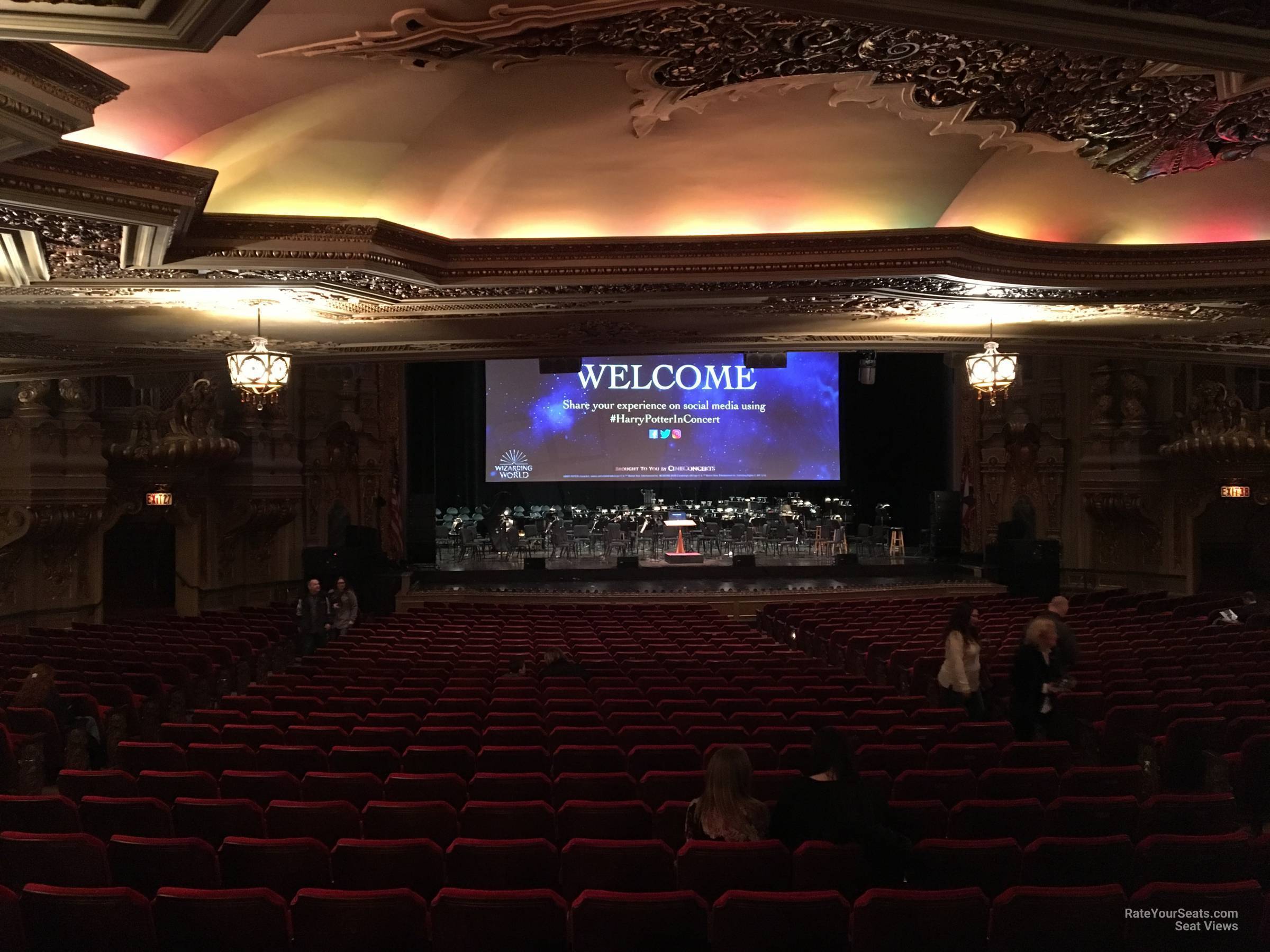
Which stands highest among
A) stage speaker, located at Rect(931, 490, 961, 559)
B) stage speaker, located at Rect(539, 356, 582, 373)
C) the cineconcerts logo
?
stage speaker, located at Rect(539, 356, 582, 373)

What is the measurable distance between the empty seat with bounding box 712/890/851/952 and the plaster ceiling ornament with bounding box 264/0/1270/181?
3460 millimetres

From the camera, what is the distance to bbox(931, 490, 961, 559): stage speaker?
20.5m

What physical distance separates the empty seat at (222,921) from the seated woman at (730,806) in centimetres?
160

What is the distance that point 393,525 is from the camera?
20719mm

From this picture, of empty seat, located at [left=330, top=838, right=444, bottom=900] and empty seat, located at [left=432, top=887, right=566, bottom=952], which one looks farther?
empty seat, located at [left=330, top=838, right=444, bottom=900]

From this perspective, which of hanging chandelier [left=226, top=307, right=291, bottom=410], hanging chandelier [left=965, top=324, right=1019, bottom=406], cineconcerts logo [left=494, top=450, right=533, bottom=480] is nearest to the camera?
hanging chandelier [left=226, top=307, right=291, bottom=410]

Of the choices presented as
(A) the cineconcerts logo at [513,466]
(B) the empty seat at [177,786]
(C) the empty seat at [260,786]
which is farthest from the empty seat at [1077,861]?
(A) the cineconcerts logo at [513,466]

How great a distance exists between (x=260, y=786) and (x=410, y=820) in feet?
3.38

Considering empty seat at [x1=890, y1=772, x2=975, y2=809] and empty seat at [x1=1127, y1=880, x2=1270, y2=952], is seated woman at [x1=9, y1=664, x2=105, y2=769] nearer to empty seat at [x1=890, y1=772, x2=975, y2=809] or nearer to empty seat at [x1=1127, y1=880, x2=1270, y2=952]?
empty seat at [x1=890, y1=772, x2=975, y2=809]

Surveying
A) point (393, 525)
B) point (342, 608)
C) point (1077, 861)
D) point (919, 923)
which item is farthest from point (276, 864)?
point (393, 525)

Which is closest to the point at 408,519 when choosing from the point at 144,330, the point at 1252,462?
the point at 144,330

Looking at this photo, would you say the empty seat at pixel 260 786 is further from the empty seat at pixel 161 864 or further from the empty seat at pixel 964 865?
the empty seat at pixel 964 865

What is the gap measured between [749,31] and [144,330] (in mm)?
7954

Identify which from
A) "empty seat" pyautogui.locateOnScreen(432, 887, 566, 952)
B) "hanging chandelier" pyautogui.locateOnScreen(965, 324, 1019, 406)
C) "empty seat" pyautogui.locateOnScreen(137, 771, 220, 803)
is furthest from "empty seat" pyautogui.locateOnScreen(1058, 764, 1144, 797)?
"hanging chandelier" pyautogui.locateOnScreen(965, 324, 1019, 406)
